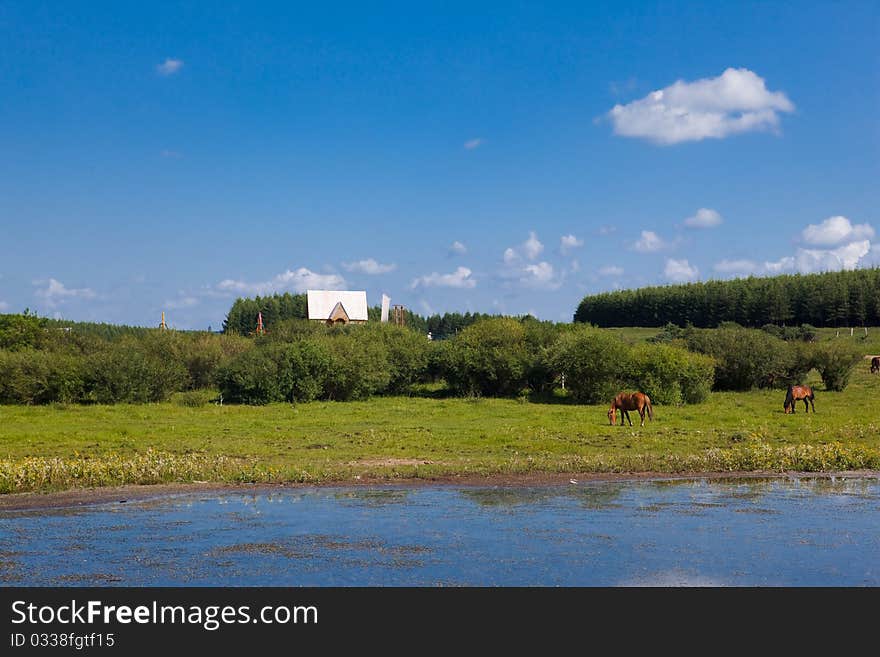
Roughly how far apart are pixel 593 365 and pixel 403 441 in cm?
1933

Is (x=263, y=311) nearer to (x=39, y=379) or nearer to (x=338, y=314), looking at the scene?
(x=338, y=314)

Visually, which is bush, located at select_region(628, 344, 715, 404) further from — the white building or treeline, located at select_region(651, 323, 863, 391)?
the white building

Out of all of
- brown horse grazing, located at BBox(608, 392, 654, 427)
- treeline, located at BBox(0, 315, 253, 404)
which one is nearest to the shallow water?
brown horse grazing, located at BBox(608, 392, 654, 427)

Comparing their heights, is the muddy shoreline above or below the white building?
below

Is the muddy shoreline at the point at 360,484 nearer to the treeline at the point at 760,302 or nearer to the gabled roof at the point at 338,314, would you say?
the gabled roof at the point at 338,314

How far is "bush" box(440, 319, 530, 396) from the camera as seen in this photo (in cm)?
4825

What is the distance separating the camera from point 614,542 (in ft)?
45.6

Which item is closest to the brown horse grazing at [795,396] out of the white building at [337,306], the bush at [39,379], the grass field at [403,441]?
the grass field at [403,441]

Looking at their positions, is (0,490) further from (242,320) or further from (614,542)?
(242,320)

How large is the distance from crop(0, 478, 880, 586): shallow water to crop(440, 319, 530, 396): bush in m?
28.8

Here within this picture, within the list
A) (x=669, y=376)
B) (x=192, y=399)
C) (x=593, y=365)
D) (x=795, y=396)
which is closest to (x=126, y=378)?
(x=192, y=399)

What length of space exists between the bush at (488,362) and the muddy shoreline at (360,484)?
88.2 feet
